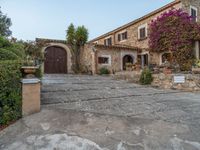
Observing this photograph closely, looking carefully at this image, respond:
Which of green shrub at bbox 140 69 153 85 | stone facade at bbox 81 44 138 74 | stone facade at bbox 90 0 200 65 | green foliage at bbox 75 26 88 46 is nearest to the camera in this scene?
green shrub at bbox 140 69 153 85

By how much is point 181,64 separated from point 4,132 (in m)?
12.1

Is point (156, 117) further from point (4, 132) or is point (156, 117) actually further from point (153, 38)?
point (153, 38)

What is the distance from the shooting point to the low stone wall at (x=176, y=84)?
9.17m

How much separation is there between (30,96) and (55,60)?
12426mm

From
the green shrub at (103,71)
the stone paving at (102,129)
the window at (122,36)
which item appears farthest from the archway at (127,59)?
the stone paving at (102,129)

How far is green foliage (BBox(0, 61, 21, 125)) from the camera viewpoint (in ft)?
12.1

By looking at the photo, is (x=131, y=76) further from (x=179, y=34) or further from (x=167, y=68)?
(x=179, y=34)

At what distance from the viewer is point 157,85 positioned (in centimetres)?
985

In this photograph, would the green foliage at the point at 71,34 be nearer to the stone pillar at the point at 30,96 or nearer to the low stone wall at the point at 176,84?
the low stone wall at the point at 176,84

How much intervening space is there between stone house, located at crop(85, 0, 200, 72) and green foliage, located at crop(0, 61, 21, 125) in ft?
37.5

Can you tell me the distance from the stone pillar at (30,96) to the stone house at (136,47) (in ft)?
36.7

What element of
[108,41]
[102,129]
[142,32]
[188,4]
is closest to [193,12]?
[188,4]

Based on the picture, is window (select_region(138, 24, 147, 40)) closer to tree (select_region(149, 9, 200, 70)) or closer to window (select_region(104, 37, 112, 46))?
tree (select_region(149, 9, 200, 70))

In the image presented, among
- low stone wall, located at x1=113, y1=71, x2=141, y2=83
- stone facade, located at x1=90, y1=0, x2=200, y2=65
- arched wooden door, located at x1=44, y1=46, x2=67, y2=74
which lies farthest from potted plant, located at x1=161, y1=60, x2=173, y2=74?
arched wooden door, located at x1=44, y1=46, x2=67, y2=74
